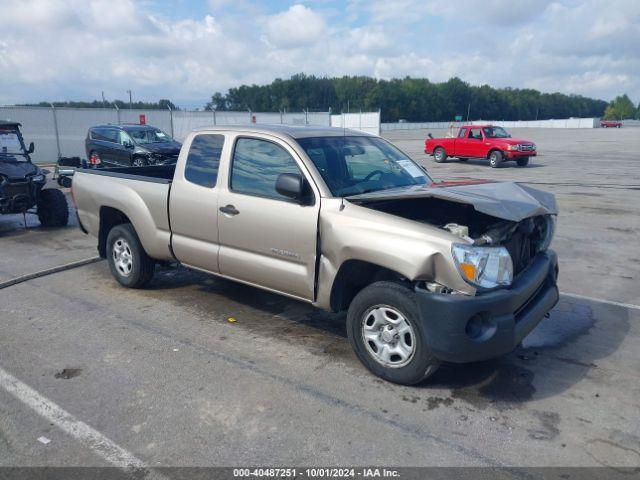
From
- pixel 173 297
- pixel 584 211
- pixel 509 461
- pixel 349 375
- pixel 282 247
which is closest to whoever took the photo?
pixel 509 461

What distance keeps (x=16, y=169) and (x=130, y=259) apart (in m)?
4.91

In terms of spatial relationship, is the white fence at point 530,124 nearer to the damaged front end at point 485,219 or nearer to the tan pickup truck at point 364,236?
the tan pickup truck at point 364,236

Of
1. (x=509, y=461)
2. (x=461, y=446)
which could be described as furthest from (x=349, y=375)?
(x=509, y=461)

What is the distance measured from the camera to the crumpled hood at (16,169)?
30.5ft

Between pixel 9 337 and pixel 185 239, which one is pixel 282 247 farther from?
pixel 9 337

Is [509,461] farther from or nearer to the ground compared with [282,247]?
nearer to the ground

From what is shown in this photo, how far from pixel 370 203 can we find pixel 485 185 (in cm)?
104

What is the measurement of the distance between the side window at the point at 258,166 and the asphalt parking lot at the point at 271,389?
1.31 meters

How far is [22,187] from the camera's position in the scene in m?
9.42

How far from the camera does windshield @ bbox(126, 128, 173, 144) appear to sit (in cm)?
1953

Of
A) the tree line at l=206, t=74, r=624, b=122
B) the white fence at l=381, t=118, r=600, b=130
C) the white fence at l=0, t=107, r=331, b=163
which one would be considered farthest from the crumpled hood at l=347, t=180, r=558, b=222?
the white fence at l=381, t=118, r=600, b=130

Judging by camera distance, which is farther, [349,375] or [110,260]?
[110,260]

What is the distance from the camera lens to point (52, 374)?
4199 mm

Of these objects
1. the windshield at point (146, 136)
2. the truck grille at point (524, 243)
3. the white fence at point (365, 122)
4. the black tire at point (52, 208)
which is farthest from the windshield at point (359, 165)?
the white fence at point (365, 122)
